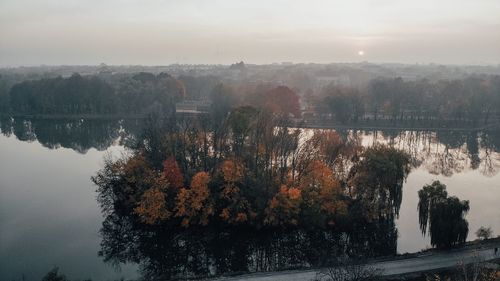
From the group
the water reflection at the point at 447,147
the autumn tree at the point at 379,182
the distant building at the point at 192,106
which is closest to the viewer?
the autumn tree at the point at 379,182

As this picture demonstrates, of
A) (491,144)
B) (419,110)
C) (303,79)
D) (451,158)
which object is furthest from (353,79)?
(451,158)

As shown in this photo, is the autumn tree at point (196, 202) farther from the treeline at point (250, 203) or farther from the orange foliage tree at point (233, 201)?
the orange foliage tree at point (233, 201)

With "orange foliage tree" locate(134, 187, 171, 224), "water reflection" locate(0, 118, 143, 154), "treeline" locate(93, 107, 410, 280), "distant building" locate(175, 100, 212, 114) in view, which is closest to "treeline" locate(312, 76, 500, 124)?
"distant building" locate(175, 100, 212, 114)

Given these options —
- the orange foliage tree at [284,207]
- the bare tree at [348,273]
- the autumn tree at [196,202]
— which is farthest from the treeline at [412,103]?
the bare tree at [348,273]

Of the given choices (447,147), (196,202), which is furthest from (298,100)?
(196,202)

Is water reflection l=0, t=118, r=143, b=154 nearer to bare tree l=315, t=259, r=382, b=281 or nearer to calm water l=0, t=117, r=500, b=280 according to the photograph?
calm water l=0, t=117, r=500, b=280

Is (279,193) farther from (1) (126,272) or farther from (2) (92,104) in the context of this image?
(2) (92,104)
